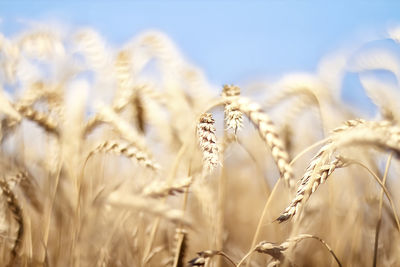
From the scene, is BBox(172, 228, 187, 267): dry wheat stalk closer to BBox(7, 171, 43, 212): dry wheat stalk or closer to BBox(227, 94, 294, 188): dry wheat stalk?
BBox(227, 94, 294, 188): dry wheat stalk

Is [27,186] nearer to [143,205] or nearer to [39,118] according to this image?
[39,118]

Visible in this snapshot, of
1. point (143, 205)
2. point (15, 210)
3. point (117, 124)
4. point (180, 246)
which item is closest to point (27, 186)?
point (15, 210)

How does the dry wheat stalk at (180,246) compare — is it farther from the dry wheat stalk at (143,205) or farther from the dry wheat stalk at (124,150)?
the dry wheat stalk at (143,205)

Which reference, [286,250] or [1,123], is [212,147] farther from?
[1,123]

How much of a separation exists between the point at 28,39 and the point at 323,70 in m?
1.39

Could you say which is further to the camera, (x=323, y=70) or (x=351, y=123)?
(x=323, y=70)

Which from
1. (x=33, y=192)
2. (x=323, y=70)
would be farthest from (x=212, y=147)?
(x=323, y=70)

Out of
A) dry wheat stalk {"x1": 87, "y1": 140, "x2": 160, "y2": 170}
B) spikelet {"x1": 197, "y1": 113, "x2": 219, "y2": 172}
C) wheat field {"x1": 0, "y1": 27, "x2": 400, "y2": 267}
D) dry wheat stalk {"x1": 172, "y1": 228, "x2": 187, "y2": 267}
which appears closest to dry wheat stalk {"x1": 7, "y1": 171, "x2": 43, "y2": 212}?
wheat field {"x1": 0, "y1": 27, "x2": 400, "y2": 267}

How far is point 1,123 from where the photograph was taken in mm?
1376

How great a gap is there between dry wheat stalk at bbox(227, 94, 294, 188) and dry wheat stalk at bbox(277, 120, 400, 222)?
0.10ft

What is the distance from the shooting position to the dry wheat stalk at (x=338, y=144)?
2.21 feet

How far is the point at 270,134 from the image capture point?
78 centimetres

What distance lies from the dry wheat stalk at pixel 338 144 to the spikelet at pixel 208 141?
6.0 inches

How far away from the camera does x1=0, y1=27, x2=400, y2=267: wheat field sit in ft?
2.48
